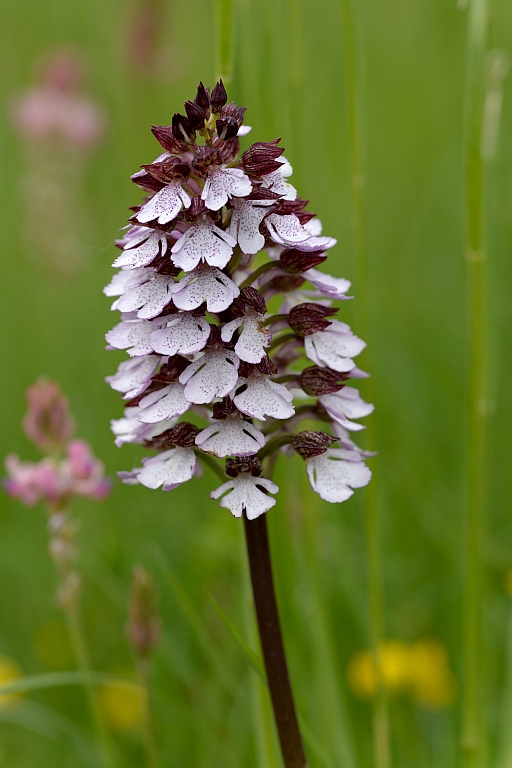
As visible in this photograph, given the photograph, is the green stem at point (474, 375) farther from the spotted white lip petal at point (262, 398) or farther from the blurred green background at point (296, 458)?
the spotted white lip petal at point (262, 398)

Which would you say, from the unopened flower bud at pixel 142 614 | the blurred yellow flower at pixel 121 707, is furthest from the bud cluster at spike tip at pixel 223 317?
the blurred yellow flower at pixel 121 707

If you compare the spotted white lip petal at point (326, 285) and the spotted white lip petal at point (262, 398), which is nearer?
the spotted white lip petal at point (262, 398)

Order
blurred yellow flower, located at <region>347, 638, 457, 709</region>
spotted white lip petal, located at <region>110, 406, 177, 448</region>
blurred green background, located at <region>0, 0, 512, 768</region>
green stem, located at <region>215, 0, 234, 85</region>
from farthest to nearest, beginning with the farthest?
1. blurred yellow flower, located at <region>347, 638, 457, 709</region>
2. blurred green background, located at <region>0, 0, 512, 768</region>
3. green stem, located at <region>215, 0, 234, 85</region>
4. spotted white lip petal, located at <region>110, 406, 177, 448</region>

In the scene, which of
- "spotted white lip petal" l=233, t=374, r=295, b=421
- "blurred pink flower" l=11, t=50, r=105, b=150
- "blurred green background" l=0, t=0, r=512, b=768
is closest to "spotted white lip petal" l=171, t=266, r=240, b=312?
"spotted white lip petal" l=233, t=374, r=295, b=421

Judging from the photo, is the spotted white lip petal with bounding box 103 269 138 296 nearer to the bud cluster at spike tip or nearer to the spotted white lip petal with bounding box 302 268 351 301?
the bud cluster at spike tip

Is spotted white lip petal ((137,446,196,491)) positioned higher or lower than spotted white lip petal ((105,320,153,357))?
lower

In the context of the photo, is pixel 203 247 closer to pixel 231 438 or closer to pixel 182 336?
pixel 182 336

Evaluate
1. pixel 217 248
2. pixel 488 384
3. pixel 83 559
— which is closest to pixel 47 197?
pixel 83 559
